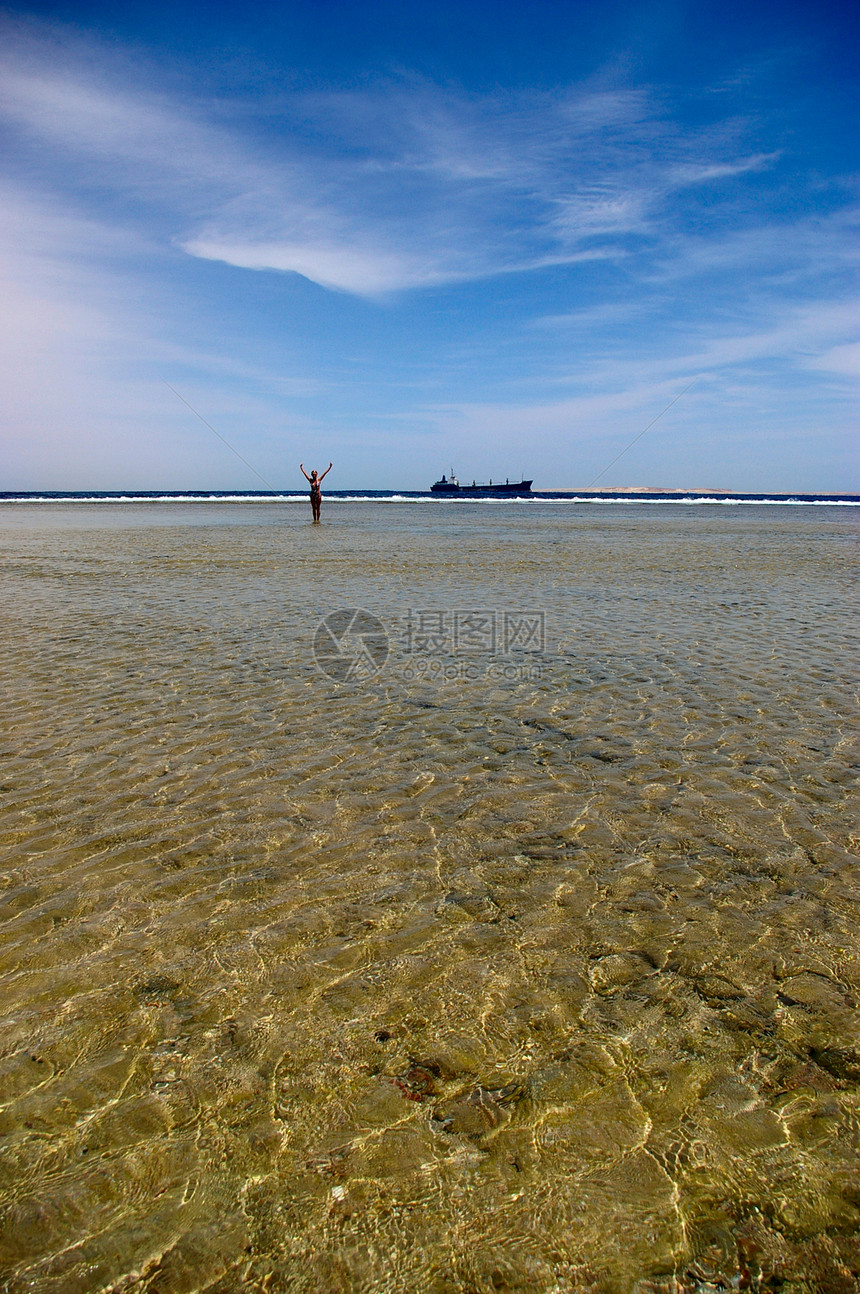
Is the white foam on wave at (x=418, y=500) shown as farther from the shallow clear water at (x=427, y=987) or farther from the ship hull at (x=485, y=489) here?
the shallow clear water at (x=427, y=987)

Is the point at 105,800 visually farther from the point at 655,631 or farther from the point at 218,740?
the point at 655,631

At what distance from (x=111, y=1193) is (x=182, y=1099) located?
388mm

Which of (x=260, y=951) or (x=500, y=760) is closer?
(x=260, y=951)

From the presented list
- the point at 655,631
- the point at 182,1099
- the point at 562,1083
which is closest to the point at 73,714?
the point at 182,1099

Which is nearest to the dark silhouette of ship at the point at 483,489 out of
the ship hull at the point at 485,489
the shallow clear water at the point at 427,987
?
the ship hull at the point at 485,489

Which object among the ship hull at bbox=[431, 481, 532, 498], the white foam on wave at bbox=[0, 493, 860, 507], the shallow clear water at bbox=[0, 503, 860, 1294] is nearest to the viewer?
the shallow clear water at bbox=[0, 503, 860, 1294]

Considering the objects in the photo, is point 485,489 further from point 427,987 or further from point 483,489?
point 427,987

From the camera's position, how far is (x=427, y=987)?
11.3 feet

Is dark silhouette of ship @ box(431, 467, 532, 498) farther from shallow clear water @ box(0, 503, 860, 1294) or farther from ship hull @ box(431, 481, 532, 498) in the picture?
shallow clear water @ box(0, 503, 860, 1294)

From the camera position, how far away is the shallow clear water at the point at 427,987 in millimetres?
2326

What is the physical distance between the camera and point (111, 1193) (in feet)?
8.00

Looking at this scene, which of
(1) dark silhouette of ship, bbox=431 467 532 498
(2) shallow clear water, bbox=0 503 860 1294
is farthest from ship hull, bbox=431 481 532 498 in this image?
(2) shallow clear water, bbox=0 503 860 1294

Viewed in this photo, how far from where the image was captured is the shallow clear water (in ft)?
7.63

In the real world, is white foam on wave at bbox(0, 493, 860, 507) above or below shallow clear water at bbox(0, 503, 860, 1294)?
above
